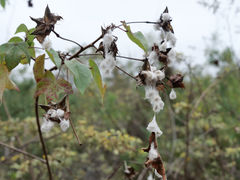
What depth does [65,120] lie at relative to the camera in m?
0.38

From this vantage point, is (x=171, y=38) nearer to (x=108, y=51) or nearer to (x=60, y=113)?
(x=108, y=51)

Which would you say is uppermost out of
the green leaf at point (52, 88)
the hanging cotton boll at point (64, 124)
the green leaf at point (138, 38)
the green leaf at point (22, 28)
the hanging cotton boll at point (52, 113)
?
the green leaf at point (22, 28)

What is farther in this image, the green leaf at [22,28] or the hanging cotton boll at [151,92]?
the green leaf at [22,28]

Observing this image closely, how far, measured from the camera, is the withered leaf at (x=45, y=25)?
0.40m

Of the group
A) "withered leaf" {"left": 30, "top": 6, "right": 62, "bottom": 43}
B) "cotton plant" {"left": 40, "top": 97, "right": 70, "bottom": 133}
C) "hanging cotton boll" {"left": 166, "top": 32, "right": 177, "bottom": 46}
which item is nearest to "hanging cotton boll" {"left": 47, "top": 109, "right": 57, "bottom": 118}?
"cotton plant" {"left": 40, "top": 97, "right": 70, "bottom": 133}

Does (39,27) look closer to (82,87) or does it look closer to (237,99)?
(82,87)

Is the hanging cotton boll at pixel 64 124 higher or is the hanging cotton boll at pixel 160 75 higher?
the hanging cotton boll at pixel 160 75

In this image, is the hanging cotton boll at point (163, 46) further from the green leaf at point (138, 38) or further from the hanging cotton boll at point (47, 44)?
the hanging cotton boll at point (47, 44)

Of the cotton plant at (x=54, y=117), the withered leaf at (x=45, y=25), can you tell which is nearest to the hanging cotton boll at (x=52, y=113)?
the cotton plant at (x=54, y=117)

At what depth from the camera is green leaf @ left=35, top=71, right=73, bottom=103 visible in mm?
→ 396

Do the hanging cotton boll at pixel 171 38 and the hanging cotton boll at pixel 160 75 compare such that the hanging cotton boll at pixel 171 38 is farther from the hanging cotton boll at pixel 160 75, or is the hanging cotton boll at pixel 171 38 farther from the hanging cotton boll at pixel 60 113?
the hanging cotton boll at pixel 60 113

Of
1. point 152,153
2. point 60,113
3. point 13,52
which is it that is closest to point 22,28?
point 13,52

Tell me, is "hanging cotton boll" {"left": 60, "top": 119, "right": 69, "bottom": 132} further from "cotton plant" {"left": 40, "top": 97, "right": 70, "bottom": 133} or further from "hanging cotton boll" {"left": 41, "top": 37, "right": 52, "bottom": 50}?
"hanging cotton boll" {"left": 41, "top": 37, "right": 52, "bottom": 50}

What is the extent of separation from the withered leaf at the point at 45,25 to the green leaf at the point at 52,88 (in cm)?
6
